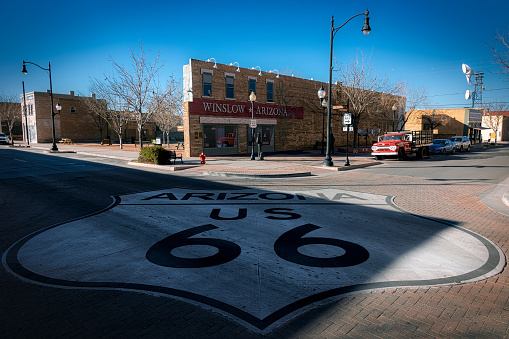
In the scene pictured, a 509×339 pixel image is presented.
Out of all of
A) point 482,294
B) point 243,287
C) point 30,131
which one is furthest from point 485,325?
point 30,131

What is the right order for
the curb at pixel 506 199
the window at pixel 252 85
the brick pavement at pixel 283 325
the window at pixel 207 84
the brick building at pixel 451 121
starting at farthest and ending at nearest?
1. the brick building at pixel 451 121
2. the window at pixel 252 85
3. the window at pixel 207 84
4. the curb at pixel 506 199
5. the brick pavement at pixel 283 325

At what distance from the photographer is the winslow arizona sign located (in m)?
4.32

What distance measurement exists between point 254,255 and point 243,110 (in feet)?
76.3

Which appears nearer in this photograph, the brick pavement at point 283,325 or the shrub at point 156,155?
the brick pavement at point 283,325

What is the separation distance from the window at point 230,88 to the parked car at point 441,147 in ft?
63.5

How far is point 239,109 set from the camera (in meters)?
27.5

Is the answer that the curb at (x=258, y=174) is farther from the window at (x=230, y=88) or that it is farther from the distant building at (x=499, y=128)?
the distant building at (x=499, y=128)

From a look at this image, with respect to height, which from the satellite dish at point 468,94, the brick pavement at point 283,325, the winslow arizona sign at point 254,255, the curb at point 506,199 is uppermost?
the satellite dish at point 468,94

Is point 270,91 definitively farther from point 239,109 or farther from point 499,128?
point 499,128

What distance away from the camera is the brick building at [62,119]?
48.7 m

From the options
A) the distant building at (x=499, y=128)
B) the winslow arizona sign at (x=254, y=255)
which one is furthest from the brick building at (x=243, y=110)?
the distant building at (x=499, y=128)

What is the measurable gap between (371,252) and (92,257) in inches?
191

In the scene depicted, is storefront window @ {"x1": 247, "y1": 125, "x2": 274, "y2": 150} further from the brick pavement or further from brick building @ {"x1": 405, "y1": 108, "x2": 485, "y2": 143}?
brick building @ {"x1": 405, "y1": 108, "x2": 485, "y2": 143}

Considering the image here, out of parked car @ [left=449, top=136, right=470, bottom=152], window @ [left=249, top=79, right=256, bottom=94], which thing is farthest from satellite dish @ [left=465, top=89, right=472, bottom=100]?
window @ [left=249, top=79, right=256, bottom=94]
